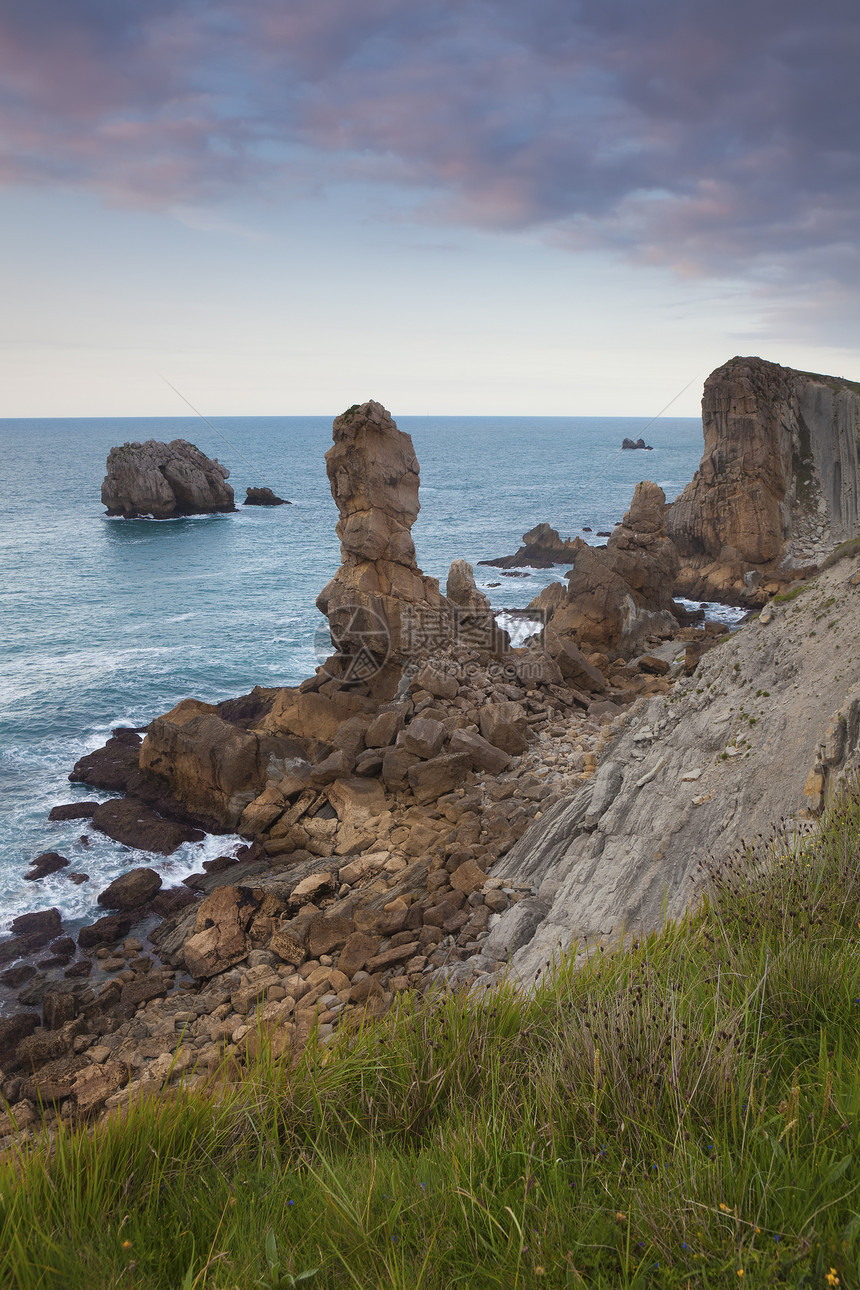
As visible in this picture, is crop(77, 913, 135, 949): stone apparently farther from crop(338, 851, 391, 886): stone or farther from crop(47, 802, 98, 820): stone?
crop(47, 802, 98, 820): stone

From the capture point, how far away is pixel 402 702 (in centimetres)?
1894

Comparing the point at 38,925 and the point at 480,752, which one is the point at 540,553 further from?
the point at 38,925

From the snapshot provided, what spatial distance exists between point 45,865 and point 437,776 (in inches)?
364

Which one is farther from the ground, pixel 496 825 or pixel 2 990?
pixel 496 825

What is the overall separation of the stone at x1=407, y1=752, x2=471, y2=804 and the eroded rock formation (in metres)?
11.8

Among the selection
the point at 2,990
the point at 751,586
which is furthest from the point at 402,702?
the point at 751,586

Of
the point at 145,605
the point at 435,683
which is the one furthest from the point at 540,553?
the point at 435,683

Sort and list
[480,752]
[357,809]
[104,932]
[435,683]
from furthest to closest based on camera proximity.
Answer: [435,683], [480,752], [357,809], [104,932]

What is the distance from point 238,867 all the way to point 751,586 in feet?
99.0

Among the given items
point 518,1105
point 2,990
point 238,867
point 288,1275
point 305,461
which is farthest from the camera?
point 305,461

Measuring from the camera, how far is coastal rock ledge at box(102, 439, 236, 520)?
69188mm

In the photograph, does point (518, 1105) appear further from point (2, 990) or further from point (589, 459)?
point (589, 459)

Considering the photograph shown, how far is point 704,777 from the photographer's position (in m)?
10.0

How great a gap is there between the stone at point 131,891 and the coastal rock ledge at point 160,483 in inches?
2378
